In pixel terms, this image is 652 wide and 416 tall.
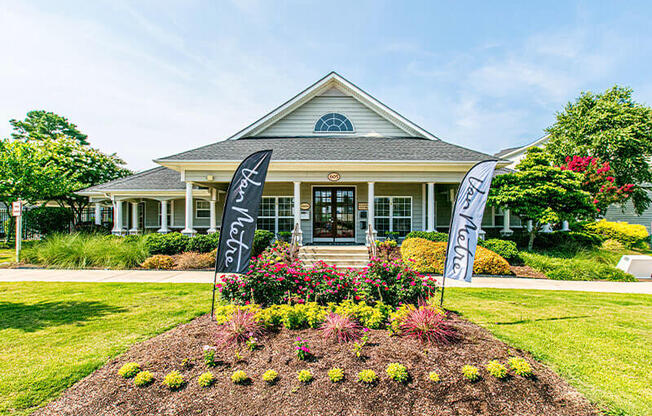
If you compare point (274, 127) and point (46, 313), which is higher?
point (274, 127)

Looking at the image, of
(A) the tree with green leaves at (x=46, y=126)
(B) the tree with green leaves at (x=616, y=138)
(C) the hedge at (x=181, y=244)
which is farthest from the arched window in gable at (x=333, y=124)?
(A) the tree with green leaves at (x=46, y=126)

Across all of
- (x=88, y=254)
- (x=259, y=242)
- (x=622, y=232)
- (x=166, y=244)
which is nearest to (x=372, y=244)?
(x=259, y=242)

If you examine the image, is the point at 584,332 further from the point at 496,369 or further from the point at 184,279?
the point at 184,279

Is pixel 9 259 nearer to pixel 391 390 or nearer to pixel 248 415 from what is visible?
pixel 248 415

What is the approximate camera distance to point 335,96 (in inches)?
603

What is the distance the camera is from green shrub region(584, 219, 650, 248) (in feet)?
54.0

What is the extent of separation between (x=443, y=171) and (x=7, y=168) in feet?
66.7

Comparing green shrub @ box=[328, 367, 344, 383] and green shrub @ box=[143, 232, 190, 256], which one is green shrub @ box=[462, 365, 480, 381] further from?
green shrub @ box=[143, 232, 190, 256]

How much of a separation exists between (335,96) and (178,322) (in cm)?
1298

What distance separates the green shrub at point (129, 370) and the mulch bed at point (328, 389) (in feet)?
0.19

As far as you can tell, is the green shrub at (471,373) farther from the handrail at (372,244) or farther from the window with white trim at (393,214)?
the window with white trim at (393,214)

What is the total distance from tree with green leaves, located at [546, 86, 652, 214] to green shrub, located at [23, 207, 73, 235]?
32.4 metres

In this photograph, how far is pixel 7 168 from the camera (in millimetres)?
14664

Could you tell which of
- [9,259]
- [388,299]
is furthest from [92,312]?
[9,259]
